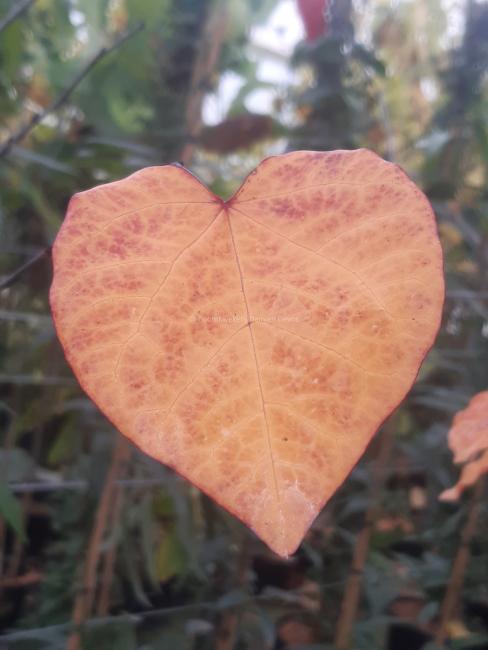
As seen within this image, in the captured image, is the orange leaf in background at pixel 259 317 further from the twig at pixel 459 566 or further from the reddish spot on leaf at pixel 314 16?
the reddish spot on leaf at pixel 314 16

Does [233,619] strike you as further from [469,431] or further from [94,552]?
[469,431]

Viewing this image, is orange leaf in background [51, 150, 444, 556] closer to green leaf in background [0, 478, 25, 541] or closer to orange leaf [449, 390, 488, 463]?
orange leaf [449, 390, 488, 463]

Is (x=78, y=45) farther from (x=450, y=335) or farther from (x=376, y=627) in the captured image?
(x=376, y=627)

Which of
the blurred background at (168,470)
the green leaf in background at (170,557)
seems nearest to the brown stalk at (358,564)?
the blurred background at (168,470)

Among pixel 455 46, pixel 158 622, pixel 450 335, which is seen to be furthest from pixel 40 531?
pixel 455 46

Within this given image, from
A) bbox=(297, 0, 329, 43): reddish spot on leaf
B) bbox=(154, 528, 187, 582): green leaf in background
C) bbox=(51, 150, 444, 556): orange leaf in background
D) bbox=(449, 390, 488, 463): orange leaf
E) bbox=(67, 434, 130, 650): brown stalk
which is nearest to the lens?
bbox=(51, 150, 444, 556): orange leaf in background

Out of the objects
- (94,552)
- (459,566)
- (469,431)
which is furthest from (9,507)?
(459,566)

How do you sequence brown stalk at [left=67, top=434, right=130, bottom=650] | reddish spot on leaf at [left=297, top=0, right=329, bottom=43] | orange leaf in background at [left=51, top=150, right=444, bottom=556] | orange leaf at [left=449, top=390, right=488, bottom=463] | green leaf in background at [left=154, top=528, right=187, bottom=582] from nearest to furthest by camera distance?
orange leaf in background at [left=51, top=150, right=444, bottom=556] < orange leaf at [left=449, top=390, right=488, bottom=463] < brown stalk at [left=67, top=434, right=130, bottom=650] < green leaf in background at [left=154, top=528, right=187, bottom=582] < reddish spot on leaf at [left=297, top=0, right=329, bottom=43]

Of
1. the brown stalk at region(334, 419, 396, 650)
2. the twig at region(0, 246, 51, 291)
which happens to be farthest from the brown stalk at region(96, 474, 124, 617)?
the twig at region(0, 246, 51, 291)
